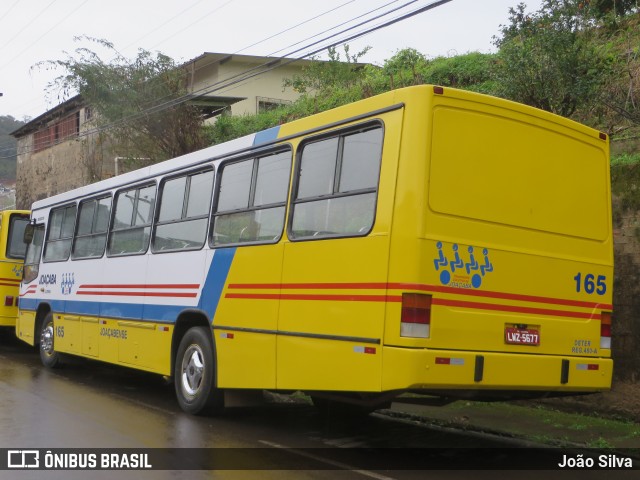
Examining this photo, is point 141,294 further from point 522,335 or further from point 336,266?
point 522,335

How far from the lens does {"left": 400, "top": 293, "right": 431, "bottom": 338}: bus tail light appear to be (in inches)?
256

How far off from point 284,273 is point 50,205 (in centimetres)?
864

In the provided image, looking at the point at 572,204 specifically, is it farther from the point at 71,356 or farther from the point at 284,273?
the point at 71,356

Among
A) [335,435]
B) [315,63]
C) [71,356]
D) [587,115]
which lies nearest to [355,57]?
[315,63]

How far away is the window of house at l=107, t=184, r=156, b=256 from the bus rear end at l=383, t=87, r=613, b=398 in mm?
5325

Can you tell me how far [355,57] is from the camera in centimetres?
2362

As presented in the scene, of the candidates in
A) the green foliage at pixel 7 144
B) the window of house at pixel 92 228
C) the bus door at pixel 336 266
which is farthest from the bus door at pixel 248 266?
the green foliage at pixel 7 144

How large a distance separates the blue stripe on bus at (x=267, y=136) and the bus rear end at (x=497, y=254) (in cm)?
211

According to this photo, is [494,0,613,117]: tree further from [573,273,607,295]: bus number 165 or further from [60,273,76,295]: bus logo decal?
[60,273,76,295]: bus logo decal

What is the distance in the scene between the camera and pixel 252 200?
879cm

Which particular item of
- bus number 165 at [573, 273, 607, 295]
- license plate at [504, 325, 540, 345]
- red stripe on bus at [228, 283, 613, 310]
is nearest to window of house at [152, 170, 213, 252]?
red stripe on bus at [228, 283, 613, 310]

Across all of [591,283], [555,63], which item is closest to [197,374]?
[591,283]

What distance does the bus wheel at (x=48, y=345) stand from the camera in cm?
1421

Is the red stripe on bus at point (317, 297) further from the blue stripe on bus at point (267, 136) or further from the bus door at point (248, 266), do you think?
the blue stripe on bus at point (267, 136)
